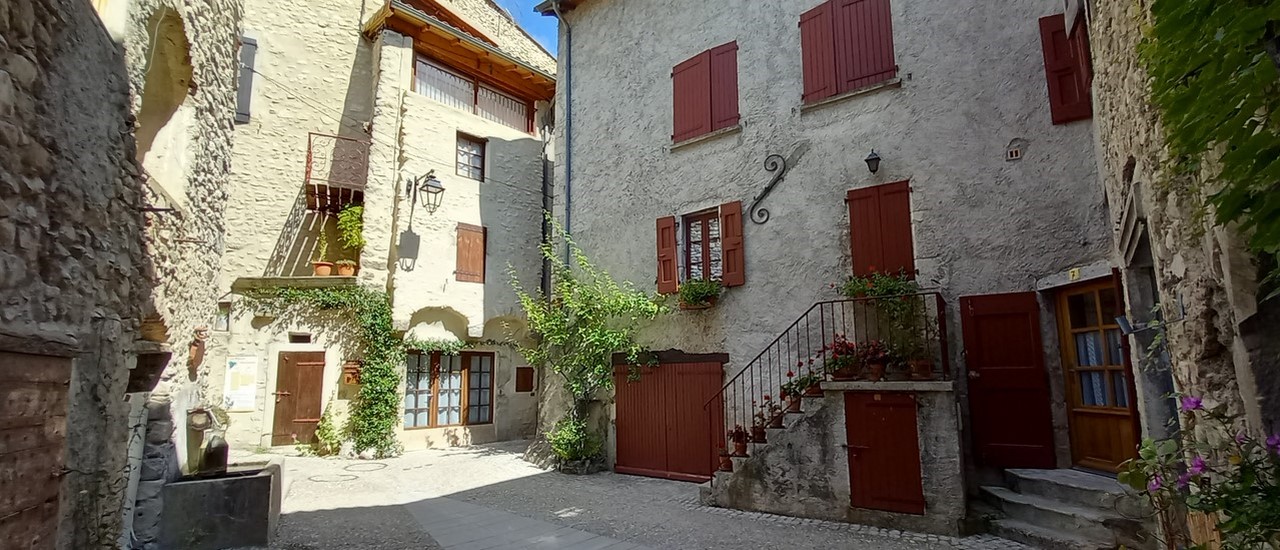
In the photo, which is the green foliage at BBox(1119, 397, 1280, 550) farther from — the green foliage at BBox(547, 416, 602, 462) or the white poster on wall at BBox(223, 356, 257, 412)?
the white poster on wall at BBox(223, 356, 257, 412)

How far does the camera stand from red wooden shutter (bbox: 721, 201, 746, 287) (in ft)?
27.7

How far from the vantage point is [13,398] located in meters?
2.74

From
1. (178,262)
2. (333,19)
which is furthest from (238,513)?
(333,19)

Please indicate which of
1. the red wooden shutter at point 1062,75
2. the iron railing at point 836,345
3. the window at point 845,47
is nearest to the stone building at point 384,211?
the iron railing at point 836,345

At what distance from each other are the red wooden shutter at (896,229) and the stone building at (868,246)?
0.09 ft

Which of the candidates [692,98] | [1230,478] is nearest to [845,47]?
[692,98]

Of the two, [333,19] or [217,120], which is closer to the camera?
[217,120]

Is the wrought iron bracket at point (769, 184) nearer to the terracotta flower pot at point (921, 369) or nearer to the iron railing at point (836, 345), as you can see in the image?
the iron railing at point (836, 345)

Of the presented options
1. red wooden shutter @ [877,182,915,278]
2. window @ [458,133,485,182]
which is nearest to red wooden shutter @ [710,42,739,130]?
red wooden shutter @ [877,182,915,278]

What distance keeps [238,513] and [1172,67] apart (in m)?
6.44

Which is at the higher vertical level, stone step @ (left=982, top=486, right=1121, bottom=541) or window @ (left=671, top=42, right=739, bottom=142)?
window @ (left=671, top=42, right=739, bottom=142)

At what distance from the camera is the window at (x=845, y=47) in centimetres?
776

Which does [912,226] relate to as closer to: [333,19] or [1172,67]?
[1172,67]

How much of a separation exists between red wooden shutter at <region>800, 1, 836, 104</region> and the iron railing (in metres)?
2.85
